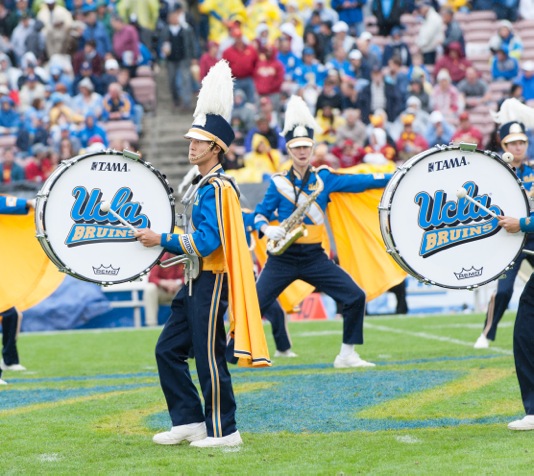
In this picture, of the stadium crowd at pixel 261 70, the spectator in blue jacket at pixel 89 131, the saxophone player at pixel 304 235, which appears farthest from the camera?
the spectator in blue jacket at pixel 89 131

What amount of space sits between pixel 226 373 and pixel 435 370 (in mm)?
3471

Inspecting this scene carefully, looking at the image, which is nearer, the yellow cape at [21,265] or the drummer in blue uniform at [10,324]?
the drummer in blue uniform at [10,324]

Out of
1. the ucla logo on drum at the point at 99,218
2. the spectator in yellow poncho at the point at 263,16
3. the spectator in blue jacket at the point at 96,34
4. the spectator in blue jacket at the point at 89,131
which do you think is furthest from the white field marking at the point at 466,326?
the spectator in blue jacket at the point at 96,34

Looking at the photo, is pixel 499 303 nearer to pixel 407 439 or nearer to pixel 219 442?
pixel 407 439

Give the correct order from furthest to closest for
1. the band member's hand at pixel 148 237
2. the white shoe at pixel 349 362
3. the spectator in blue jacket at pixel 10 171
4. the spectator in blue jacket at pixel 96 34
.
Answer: the spectator in blue jacket at pixel 96 34 < the spectator in blue jacket at pixel 10 171 < the white shoe at pixel 349 362 < the band member's hand at pixel 148 237

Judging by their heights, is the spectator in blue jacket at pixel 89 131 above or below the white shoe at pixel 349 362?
above

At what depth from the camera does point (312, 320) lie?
15.8 meters

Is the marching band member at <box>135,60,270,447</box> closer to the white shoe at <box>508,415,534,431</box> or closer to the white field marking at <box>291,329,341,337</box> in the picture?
the white shoe at <box>508,415,534,431</box>

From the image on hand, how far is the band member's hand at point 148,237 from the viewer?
6672 millimetres

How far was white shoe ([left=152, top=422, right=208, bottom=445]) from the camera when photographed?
22.7 ft

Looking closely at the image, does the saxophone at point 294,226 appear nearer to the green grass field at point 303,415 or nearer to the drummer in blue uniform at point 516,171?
the green grass field at point 303,415

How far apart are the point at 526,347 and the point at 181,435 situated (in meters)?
2.02

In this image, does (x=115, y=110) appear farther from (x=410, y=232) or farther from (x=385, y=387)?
(x=410, y=232)

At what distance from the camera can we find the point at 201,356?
22.2ft
